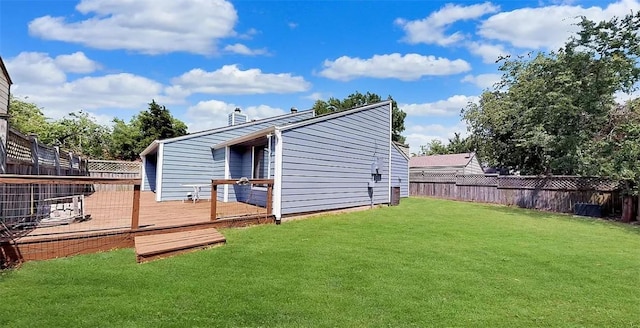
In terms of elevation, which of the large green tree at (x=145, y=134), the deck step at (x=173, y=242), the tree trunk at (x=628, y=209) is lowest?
the deck step at (x=173, y=242)

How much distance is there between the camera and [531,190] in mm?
14750

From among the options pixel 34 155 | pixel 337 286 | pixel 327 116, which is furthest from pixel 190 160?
pixel 337 286

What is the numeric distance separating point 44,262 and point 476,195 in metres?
17.6

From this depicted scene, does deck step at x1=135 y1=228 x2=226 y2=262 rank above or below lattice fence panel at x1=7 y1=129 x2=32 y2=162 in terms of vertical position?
below

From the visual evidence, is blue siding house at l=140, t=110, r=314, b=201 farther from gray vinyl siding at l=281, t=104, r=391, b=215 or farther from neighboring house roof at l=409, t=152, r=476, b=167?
neighboring house roof at l=409, t=152, r=476, b=167

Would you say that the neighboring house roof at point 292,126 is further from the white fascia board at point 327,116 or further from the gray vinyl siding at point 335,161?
the gray vinyl siding at point 335,161

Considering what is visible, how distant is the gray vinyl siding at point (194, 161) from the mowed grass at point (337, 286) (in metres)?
6.51

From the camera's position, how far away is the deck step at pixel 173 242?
4.86m

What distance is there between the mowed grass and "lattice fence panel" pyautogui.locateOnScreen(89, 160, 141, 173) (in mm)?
15761

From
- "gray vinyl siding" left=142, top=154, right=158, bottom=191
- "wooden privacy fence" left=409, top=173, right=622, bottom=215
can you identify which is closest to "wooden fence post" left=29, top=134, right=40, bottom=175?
"gray vinyl siding" left=142, top=154, right=158, bottom=191

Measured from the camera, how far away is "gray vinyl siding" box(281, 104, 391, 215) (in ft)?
28.3

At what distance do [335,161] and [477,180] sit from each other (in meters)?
10.8

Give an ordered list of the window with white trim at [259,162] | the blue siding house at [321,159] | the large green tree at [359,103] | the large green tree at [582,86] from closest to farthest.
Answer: the blue siding house at [321,159], the window with white trim at [259,162], the large green tree at [582,86], the large green tree at [359,103]

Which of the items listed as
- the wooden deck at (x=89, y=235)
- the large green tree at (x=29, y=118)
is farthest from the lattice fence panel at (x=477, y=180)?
the large green tree at (x=29, y=118)
